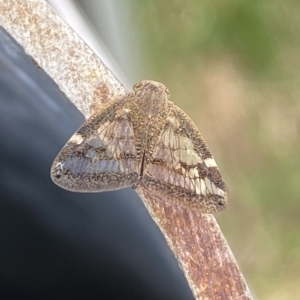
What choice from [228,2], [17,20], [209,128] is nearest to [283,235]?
[209,128]

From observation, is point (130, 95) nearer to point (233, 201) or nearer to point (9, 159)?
point (9, 159)

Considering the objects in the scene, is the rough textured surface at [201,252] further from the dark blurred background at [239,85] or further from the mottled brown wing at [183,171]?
the dark blurred background at [239,85]

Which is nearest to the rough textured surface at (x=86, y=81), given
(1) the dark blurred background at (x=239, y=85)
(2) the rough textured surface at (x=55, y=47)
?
(2) the rough textured surface at (x=55, y=47)

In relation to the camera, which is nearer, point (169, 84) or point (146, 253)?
point (146, 253)

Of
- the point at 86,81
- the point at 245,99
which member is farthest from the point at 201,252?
the point at 245,99

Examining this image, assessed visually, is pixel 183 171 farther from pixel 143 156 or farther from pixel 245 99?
pixel 245 99

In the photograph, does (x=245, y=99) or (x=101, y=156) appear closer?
(x=101, y=156)
